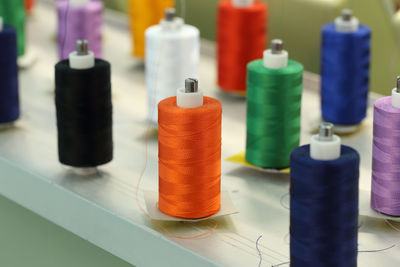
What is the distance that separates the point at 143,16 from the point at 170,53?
0.43 metres

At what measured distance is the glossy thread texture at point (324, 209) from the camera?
1142 mm

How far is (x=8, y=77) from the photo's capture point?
1.73m

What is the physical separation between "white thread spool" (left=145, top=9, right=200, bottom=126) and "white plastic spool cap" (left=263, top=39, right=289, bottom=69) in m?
0.25

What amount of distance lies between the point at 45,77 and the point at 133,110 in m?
0.30

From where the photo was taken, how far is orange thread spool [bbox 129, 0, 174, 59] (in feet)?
7.07

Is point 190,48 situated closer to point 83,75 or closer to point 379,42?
point 83,75

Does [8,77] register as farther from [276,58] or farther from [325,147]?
[325,147]

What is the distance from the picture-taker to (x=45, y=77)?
2.09 metres

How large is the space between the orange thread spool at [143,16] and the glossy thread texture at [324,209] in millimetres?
1042

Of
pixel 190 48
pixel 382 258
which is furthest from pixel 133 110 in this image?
pixel 382 258

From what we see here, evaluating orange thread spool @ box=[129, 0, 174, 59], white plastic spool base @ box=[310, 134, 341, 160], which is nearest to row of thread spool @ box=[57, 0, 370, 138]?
orange thread spool @ box=[129, 0, 174, 59]

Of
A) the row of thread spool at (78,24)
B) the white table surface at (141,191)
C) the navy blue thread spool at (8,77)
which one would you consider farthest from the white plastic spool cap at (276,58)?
the row of thread spool at (78,24)

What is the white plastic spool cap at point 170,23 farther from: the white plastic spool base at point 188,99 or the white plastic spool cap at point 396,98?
the white plastic spool cap at point 396,98

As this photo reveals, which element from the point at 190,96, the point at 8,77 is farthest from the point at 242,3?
the point at 190,96
